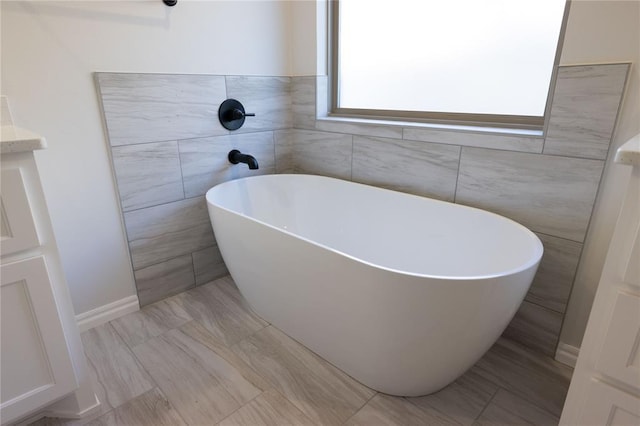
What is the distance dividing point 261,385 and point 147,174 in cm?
115

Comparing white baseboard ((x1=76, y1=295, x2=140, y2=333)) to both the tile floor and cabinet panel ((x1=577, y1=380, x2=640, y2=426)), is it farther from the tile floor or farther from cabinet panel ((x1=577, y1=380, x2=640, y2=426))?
cabinet panel ((x1=577, y1=380, x2=640, y2=426))

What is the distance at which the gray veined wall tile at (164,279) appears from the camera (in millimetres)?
1930

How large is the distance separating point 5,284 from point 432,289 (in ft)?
3.91

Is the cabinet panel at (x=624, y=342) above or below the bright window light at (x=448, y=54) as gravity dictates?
below

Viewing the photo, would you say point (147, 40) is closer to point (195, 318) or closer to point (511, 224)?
point (195, 318)

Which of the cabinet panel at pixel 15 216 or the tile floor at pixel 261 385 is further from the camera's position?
the tile floor at pixel 261 385

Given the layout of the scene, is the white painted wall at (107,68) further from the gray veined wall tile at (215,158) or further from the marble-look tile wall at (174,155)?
the gray veined wall tile at (215,158)

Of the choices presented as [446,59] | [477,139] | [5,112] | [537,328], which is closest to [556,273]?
[537,328]

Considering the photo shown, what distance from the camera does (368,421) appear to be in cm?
126

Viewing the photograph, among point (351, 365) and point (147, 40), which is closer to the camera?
point (351, 365)

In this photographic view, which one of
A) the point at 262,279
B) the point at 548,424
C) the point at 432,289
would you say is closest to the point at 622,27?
the point at 432,289

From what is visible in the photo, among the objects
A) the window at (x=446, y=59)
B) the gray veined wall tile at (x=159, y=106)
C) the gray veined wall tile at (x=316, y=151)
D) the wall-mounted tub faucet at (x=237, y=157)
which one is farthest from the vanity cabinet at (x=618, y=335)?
the gray veined wall tile at (x=159, y=106)

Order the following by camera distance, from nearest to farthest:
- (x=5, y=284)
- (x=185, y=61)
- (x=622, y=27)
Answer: (x=5, y=284)
(x=622, y=27)
(x=185, y=61)

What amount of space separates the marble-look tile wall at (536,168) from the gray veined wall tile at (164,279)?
45.1 inches
